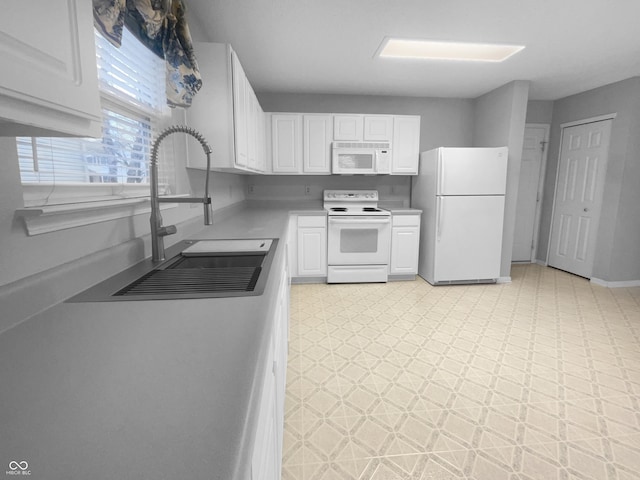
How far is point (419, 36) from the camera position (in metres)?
2.50

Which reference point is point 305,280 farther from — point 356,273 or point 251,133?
point 251,133

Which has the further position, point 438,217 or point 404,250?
point 404,250

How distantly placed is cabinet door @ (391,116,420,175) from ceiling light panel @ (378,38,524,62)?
0.96m

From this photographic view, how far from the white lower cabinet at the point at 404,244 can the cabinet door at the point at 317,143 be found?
111 centimetres

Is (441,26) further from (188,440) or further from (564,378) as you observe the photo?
(188,440)

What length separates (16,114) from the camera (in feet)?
1.60

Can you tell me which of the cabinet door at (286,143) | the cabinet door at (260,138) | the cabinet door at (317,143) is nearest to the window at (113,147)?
the cabinet door at (260,138)

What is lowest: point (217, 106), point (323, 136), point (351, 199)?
point (351, 199)

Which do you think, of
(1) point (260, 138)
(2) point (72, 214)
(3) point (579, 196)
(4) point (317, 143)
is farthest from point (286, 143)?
(3) point (579, 196)

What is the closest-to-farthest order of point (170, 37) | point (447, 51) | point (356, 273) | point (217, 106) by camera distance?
point (170, 37)
point (217, 106)
point (447, 51)
point (356, 273)

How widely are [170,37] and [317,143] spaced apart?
97.2 inches

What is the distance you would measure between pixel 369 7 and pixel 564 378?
272cm

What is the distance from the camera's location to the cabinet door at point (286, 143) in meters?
3.79

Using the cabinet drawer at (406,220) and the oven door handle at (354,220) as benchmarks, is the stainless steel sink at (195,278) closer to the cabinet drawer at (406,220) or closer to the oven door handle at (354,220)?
the oven door handle at (354,220)
